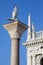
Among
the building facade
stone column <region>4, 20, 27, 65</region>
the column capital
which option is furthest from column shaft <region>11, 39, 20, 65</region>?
the building facade

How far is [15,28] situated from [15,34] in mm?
430

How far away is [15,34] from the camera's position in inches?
774

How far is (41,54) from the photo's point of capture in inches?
1396

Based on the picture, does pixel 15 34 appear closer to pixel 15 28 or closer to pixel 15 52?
pixel 15 28

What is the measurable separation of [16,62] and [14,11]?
3.55 m

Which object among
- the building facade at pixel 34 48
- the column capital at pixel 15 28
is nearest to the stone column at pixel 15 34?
the column capital at pixel 15 28

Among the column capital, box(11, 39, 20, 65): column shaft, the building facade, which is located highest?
the building facade

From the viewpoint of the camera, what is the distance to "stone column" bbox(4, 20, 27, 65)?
19038 mm

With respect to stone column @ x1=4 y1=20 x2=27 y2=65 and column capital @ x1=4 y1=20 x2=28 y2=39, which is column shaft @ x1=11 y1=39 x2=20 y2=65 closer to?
stone column @ x1=4 y1=20 x2=27 y2=65

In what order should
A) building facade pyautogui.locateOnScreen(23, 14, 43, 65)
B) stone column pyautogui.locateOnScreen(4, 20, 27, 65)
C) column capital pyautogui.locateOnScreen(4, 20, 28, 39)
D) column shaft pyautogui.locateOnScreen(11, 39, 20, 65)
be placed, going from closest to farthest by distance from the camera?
column shaft pyautogui.locateOnScreen(11, 39, 20, 65) < stone column pyautogui.locateOnScreen(4, 20, 27, 65) < column capital pyautogui.locateOnScreen(4, 20, 28, 39) < building facade pyautogui.locateOnScreen(23, 14, 43, 65)

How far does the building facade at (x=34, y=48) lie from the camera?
35219 millimetres

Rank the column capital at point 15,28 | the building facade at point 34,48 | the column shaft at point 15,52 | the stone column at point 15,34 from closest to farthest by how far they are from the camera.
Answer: the column shaft at point 15,52, the stone column at point 15,34, the column capital at point 15,28, the building facade at point 34,48

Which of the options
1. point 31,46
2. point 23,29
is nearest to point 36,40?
point 31,46

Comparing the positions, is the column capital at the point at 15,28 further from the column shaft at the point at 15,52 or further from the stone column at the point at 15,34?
the column shaft at the point at 15,52
